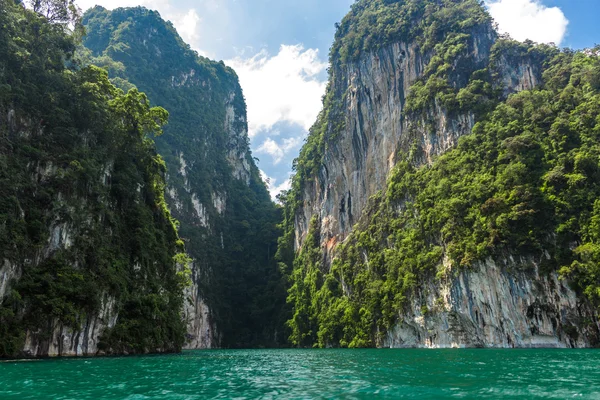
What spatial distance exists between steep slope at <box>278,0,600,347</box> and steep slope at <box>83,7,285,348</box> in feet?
28.2

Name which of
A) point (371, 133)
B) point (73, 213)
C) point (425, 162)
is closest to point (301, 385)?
point (73, 213)

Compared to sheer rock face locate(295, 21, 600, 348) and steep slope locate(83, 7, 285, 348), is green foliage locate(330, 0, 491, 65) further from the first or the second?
steep slope locate(83, 7, 285, 348)

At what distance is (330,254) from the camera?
226 feet

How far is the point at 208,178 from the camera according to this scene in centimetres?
8881

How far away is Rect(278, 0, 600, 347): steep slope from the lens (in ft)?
121

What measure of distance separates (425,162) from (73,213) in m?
41.4

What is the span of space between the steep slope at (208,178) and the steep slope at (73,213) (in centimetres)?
3518

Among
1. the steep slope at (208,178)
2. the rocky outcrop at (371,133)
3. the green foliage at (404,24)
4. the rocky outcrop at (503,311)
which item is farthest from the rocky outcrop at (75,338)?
A: the green foliage at (404,24)

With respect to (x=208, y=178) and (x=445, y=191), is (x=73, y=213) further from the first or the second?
(x=208, y=178)

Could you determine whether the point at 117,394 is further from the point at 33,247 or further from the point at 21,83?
the point at 21,83

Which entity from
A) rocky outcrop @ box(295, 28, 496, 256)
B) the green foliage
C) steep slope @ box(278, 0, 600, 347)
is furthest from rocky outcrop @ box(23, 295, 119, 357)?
the green foliage

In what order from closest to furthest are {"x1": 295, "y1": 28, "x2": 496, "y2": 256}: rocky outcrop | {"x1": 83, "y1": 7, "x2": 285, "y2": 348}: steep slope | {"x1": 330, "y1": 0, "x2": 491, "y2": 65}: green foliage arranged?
{"x1": 295, "y1": 28, "x2": 496, "y2": 256}: rocky outcrop, {"x1": 330, "y1": 0, "x2": 491, "y2": 65}: green foliage, {"x1": 83, "y1": 7, "x2": 285, "y2": 348}: steep slope

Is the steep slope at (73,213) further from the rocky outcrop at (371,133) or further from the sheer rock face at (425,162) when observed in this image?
the rocky outcrop at (371,133)

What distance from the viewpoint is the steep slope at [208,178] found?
7538cm
